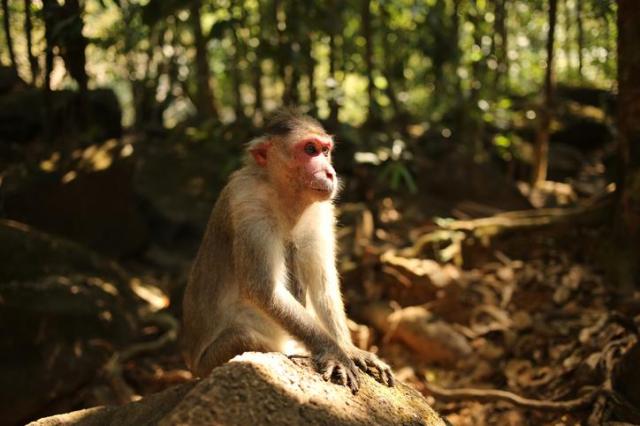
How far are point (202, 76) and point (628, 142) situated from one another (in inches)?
294

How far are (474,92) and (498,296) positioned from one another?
11.8ft

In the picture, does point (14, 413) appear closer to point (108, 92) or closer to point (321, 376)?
point (321, 376)

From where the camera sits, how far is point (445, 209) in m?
9.26

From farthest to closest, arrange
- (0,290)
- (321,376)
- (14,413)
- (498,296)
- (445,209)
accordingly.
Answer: (445,209)
(498,296)
(0,290)
(14,413)
(321,376)

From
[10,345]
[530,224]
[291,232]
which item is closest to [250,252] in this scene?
[291,232]

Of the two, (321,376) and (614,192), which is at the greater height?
(614,192)

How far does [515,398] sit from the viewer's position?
4820 mm

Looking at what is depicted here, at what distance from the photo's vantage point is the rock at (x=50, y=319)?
222 inches

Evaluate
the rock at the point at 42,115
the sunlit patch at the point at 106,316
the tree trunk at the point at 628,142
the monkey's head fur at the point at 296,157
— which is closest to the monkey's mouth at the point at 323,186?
the monkey's head fur at the point at 296,157

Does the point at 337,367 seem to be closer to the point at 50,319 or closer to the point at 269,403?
the point at 269,403

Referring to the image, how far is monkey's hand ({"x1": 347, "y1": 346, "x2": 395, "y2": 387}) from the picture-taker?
3807mm

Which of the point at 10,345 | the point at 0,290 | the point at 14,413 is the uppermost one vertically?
the point at 0,290

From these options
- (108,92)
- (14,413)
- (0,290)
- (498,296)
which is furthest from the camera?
(108,92)

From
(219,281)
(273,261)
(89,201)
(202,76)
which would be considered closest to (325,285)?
(273,261)
